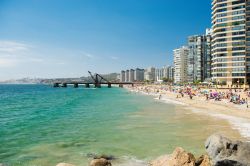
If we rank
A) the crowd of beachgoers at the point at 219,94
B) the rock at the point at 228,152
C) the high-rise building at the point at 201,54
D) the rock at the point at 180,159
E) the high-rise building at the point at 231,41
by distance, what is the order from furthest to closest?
the high-rise building at the point at 201,54
the high-rise building at the point at 231,41
the crowd of beachgoers at the point at 219,94
the rock at the point at 180,159
the rock at the point at 228,152

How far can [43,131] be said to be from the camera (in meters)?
29.8

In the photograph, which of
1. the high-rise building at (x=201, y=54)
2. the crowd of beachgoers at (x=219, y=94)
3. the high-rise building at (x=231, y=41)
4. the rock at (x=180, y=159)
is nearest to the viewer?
the rock at (x=180, y=159)

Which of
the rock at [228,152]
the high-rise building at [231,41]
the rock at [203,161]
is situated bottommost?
the rock at [203,161]

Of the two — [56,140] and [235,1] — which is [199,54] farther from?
[56,140]

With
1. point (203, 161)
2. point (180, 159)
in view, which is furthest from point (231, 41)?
point (180, 159)

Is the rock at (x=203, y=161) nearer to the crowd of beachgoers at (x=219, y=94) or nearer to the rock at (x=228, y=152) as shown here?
the rock at (x=228, y=152)

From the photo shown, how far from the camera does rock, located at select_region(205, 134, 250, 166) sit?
11789 millimetres

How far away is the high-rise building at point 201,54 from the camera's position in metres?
171

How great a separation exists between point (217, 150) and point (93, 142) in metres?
13.3

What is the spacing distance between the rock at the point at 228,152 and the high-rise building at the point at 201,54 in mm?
163359

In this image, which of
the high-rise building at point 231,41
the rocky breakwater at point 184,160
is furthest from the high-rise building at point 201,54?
the rocky breakwater at point 184,160

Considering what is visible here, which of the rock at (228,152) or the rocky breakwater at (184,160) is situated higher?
the rock at (228,152)

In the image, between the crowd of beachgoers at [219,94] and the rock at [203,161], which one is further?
the crowd of beachgoers at [219,94]

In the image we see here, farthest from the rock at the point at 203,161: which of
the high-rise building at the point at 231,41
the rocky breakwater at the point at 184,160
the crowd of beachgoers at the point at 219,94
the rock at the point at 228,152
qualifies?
the high-rise building at the point at 231,41
